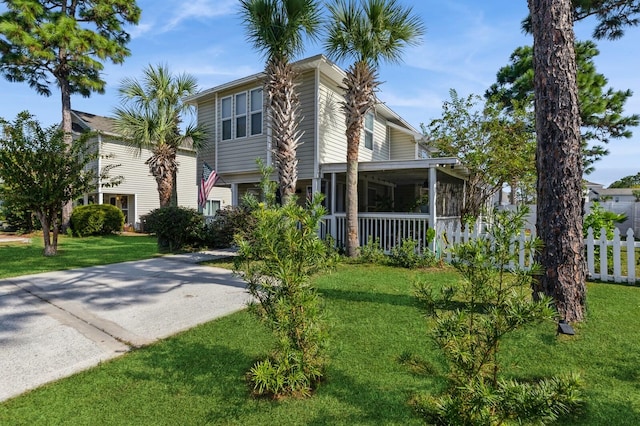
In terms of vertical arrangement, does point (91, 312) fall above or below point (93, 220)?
below

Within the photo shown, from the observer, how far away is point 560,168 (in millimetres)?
4008

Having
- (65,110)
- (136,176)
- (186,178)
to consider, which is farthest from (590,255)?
(186,178)

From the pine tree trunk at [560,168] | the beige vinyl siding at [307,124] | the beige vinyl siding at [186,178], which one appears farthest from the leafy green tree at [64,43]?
the pine tree trunk at [560,168]

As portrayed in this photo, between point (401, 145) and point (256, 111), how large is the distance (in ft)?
23.7

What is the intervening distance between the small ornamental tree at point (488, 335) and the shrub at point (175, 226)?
1046 centimetres

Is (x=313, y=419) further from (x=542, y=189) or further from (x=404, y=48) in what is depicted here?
(x=404, y=48)

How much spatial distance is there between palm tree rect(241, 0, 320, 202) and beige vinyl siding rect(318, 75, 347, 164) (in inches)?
55.8

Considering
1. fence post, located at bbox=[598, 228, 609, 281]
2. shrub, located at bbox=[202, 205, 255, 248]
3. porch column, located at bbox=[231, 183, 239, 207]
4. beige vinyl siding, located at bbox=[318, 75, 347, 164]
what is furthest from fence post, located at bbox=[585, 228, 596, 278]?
porch column, located at bbox=[231, 183, 239, 207]

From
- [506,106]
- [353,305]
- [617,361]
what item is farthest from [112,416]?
[506,106]

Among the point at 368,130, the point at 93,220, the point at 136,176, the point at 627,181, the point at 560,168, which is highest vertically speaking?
the point at 627,181

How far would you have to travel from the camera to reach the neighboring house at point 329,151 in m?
10.3

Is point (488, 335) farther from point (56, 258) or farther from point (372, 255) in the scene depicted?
point (56, 258)

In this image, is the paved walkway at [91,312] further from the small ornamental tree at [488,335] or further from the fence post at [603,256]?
the fence post at [603,256]

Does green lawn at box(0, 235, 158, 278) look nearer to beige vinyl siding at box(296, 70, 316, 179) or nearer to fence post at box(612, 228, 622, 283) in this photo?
beige vinyl siding at box(296, 70, 316, 179)
